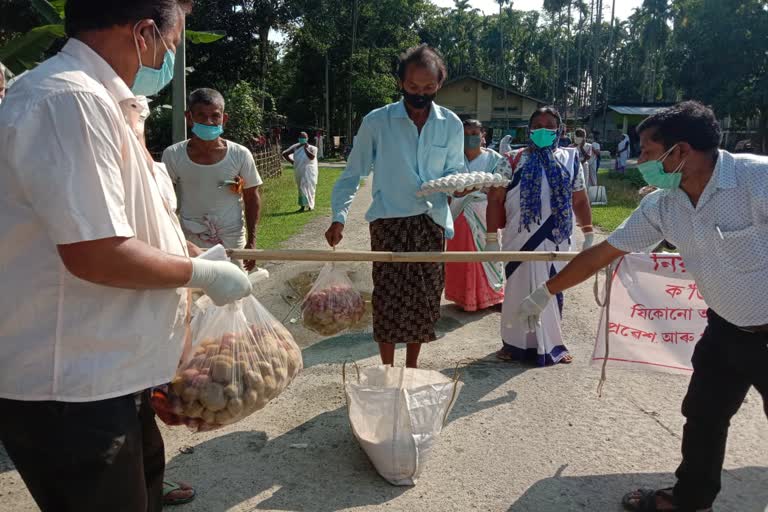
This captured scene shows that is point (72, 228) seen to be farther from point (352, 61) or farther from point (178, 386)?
point (352, 61)

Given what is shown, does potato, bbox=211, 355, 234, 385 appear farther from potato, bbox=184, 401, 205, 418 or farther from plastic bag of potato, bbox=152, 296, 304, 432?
potato, bbox=184, 401, 205, 418

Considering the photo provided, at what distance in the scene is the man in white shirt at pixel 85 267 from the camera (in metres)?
1.34

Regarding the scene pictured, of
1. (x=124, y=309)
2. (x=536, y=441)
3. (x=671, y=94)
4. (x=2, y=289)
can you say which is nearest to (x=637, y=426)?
(x=536, y=441)

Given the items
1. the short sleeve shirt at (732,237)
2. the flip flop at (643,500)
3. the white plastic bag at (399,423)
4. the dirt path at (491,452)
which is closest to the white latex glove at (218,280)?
the white plastic bag at (399,423)

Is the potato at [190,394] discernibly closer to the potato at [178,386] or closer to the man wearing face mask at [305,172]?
the potato at [178,386]

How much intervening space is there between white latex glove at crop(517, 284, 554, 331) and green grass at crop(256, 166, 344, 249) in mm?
5842

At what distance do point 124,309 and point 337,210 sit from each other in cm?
→ 234

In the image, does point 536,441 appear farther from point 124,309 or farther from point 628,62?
point 628,62

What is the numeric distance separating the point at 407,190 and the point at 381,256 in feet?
3.16

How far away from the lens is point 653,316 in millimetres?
3318

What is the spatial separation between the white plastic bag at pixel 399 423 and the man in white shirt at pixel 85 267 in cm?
144

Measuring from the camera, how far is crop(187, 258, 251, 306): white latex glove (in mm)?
1697

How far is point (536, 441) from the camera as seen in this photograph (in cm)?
344

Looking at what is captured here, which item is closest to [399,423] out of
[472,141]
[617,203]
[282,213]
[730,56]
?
[472,141]
